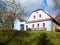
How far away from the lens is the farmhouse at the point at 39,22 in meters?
41.6

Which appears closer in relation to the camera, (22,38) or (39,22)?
(22,38)

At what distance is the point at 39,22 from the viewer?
43.3 metres

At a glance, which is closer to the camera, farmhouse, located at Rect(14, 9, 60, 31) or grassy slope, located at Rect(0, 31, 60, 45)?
grassy slope, located at Rect(0, 31, 60, 45)

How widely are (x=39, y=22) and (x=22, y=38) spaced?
27927 millimetres

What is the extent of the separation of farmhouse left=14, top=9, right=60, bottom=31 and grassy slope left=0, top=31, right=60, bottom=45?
79.4 feet

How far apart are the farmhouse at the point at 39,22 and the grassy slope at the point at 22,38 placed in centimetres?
2420

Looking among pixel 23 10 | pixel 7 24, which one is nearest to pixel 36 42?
pixel 23 10

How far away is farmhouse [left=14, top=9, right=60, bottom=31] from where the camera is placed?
41.6 meters

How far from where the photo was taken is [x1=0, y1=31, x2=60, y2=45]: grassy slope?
587 inches

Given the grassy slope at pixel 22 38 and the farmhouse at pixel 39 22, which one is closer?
the grassy slope at pixel 22 38

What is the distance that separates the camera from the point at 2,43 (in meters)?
14.5

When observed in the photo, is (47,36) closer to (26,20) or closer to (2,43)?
(2,43)

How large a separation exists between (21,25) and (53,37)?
30504 mm

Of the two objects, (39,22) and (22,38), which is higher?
(22,38)
